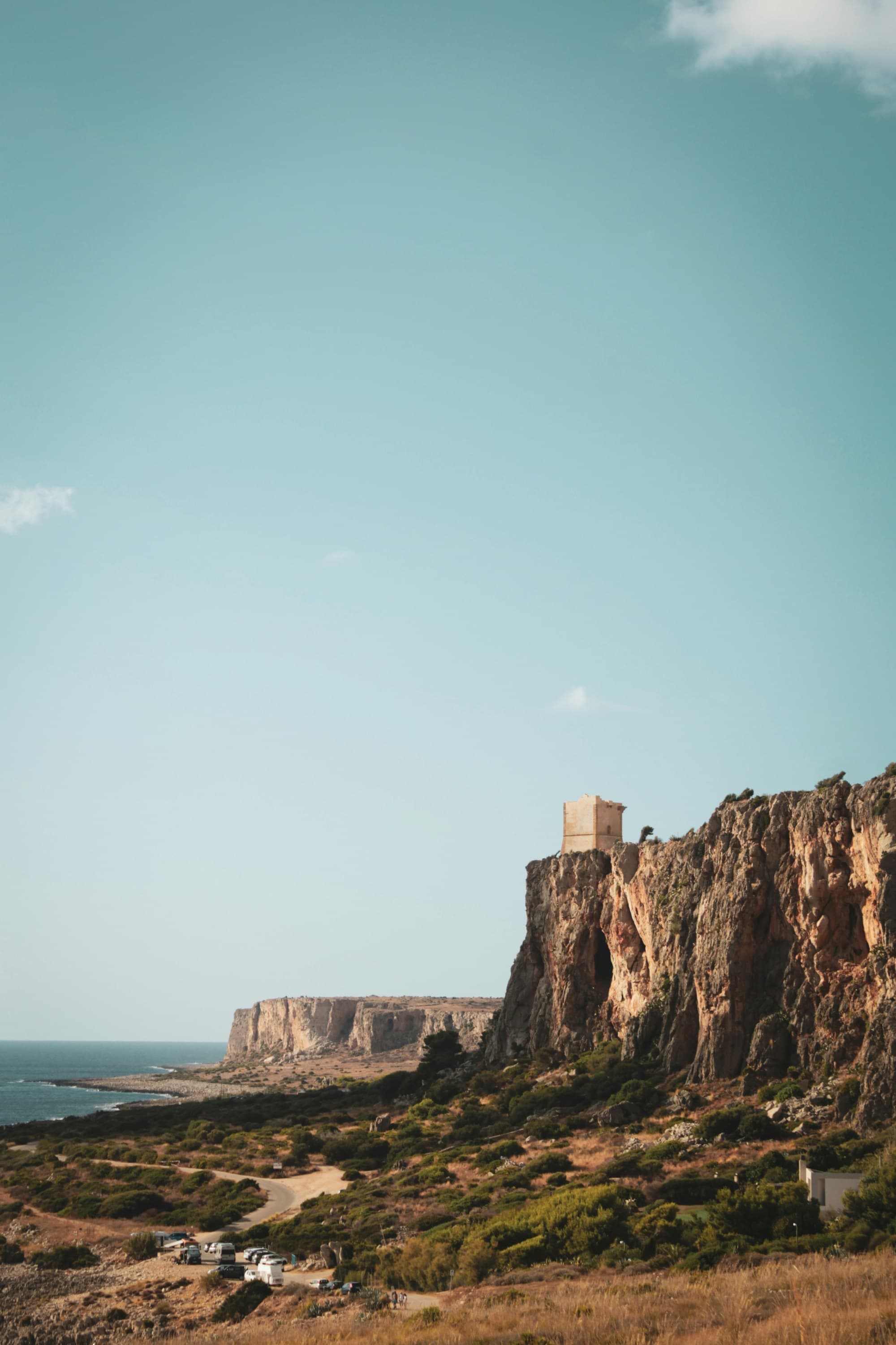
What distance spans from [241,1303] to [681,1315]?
18950 mm

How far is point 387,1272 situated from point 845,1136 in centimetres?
1850

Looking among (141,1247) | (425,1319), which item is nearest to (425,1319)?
(425,1319)

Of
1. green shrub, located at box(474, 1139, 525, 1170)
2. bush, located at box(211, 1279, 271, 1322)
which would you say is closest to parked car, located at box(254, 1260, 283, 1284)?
bush, located at box(211, 1279, 271, 1322)

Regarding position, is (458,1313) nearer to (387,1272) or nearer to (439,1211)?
(387,1272)

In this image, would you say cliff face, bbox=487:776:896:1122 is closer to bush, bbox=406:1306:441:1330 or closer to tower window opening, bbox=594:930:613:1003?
tower window opening, bbox=594:930:613:1003

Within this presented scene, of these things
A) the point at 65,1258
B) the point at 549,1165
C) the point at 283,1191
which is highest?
the point at 549,1165

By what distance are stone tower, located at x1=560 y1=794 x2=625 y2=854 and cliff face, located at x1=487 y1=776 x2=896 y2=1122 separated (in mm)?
6333

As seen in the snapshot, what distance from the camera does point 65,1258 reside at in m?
38.3

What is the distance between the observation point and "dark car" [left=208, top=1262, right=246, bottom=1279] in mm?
32875

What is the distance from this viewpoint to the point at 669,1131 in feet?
141

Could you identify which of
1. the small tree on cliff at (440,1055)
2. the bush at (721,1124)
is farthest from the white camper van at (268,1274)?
the small tree on cliff at (440,1055)

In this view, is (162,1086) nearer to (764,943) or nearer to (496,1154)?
(496,1154)

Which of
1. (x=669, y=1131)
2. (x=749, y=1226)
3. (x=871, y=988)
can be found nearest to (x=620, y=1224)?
(x=749, y=1226)

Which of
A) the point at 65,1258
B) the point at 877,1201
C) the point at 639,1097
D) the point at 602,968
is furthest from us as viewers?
the point at 602,968
